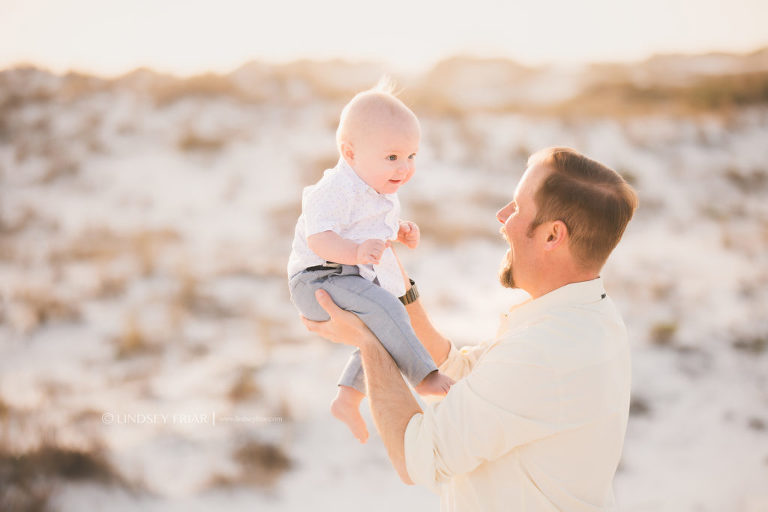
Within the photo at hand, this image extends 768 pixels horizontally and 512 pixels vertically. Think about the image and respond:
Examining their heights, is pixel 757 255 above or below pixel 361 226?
below

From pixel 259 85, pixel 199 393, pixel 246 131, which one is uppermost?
pixel 259 85

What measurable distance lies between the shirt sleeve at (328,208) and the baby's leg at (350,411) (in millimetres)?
640

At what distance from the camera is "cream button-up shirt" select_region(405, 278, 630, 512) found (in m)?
1.73

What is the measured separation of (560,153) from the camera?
1.96m

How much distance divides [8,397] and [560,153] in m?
6.35

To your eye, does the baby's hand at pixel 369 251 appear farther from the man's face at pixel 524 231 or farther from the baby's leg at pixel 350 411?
the baby's leg at pixel 350 411

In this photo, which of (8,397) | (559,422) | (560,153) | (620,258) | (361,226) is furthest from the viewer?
(620,258)

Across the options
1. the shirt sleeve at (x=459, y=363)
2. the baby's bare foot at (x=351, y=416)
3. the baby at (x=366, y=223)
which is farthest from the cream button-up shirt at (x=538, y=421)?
the shirt sleeve at (x=459, y=363)

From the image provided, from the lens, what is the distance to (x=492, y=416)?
1.72m

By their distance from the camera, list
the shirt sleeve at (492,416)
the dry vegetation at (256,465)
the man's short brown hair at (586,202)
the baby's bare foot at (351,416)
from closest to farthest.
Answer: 1. the shirt sleeve at (492,416)
2. the man's short brown hair at (586,202)
3. the baby's bare foot at (351,416)
4. the dry vegetation at (256,465)

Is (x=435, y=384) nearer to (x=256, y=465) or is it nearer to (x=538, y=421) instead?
(x=538, y=421)

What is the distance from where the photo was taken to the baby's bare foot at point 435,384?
6.70ft

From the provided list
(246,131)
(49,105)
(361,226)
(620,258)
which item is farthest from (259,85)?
(361,226)

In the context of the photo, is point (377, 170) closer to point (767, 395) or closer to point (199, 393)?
point (199, 393)
